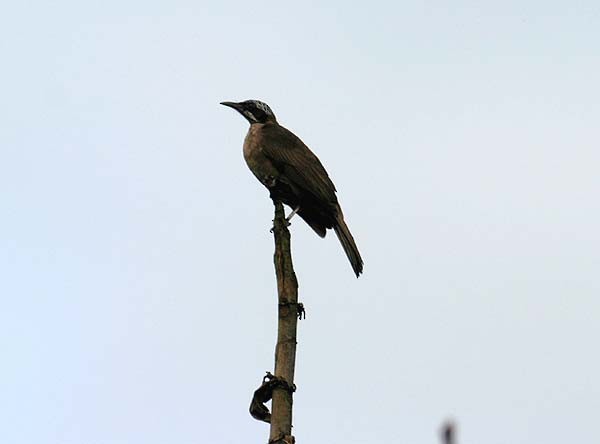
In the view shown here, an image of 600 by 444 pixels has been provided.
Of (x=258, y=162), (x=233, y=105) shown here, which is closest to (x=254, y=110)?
(x=233, y=105)

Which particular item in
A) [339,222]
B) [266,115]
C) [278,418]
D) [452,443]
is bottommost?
[452,443]

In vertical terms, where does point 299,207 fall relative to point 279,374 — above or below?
above

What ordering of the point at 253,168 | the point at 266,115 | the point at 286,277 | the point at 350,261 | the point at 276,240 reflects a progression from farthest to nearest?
the point at 266,115 < the point at 253,168 < the point at 350,261 < the point at 276,240 < the point at 286,277

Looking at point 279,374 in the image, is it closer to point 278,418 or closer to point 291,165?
point 278,418

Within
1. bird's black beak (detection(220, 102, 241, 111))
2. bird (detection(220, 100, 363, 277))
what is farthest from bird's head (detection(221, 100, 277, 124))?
bird (detection(220, 100, 363, 277))

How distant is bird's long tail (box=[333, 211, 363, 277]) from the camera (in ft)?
27.6

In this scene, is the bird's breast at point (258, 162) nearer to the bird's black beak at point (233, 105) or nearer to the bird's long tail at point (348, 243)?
the bird's long tail at point (348, 243)

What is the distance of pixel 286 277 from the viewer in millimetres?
4770

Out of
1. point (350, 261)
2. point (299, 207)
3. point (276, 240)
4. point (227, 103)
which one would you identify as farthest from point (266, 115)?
point (276, 240)

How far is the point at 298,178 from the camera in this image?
9484 mm

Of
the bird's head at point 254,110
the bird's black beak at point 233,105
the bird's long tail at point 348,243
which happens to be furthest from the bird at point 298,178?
the bird's black beak at point 233,105

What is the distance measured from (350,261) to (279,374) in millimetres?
4263

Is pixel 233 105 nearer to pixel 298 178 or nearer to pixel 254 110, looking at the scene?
pixel 254 110

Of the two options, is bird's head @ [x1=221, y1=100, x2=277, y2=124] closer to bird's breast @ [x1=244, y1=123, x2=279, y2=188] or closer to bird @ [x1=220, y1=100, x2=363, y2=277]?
bird @ [x1=220, y1=100, x2=363, y2=277]
